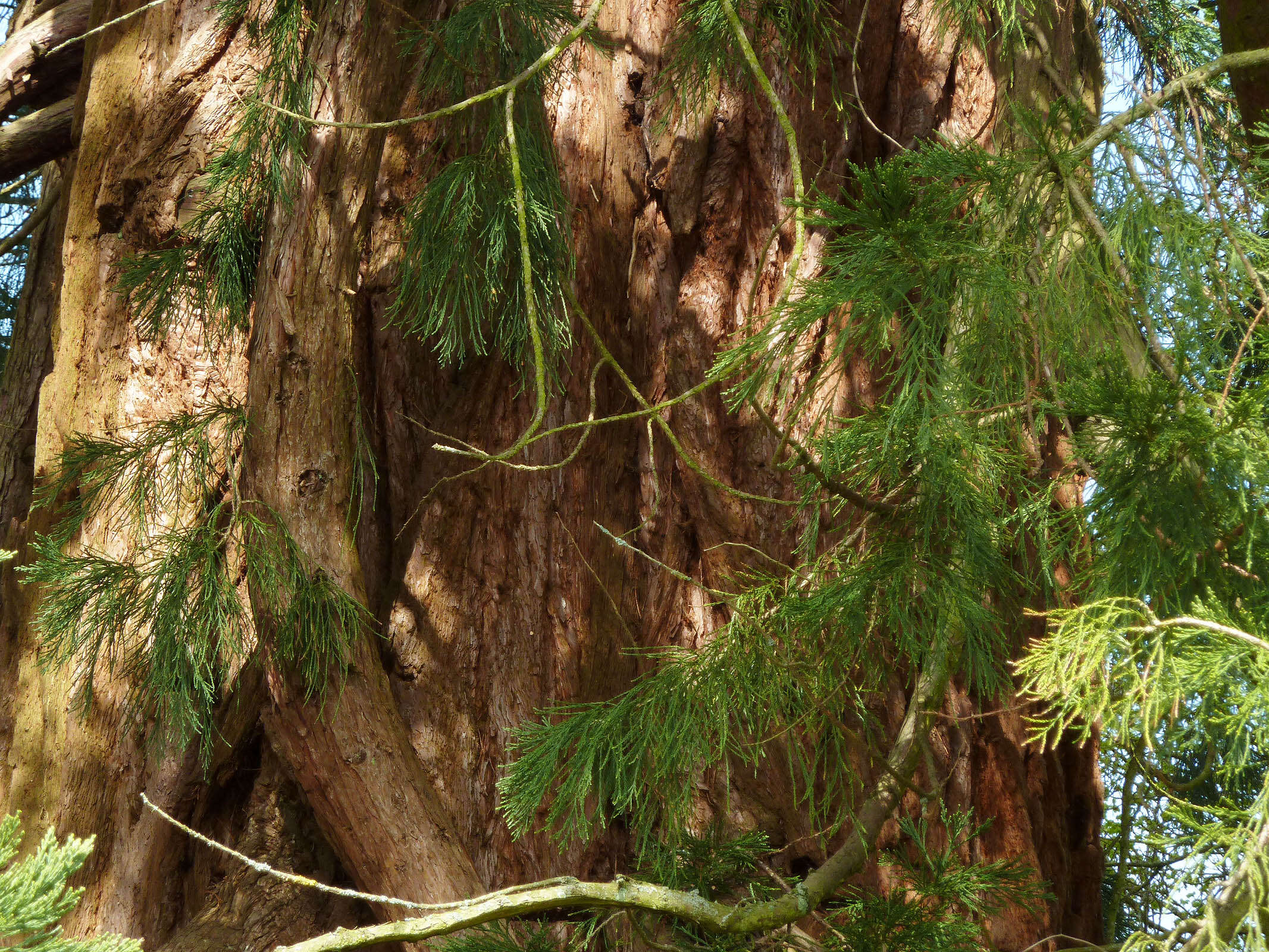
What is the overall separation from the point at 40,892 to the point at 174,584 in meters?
0.86

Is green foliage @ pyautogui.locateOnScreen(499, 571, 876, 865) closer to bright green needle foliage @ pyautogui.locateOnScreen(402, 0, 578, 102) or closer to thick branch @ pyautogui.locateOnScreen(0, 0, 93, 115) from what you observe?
bright green needle foliage @ pyautogui.locateOnScreen(402, 0, 578, 102)

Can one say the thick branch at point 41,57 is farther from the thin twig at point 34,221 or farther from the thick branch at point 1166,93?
the thick branch at point 1166,93

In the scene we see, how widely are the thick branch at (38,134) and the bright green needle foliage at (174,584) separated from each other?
3.86ft

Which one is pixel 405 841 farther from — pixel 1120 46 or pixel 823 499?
pixel 1120 46

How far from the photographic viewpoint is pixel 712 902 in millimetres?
1488

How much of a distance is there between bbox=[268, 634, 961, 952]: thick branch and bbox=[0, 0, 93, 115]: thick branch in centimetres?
243

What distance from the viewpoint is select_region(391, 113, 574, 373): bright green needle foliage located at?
187 cm

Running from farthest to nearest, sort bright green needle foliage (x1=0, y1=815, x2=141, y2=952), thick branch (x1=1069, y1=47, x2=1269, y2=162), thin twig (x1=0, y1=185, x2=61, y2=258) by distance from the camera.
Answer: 1. thin twig (x1=0, y1=185, x2=61, y2=258)
2. thick branch (x1=1069, y1=47, x2=1269, y2=162)
3. bright green needle foliage (x1=0, y1=815, x2=141, y2=952)

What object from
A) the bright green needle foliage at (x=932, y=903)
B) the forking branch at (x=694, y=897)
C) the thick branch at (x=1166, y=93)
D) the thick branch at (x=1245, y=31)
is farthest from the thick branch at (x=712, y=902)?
the thick branch at (x=1245, y=31)

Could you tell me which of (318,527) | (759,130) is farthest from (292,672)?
(759,130)

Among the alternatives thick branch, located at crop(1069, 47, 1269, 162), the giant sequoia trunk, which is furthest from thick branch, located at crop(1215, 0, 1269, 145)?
the giant sequoia trunk

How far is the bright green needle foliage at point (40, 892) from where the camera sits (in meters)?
0.86

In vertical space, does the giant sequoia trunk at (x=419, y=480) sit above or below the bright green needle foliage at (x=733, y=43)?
below

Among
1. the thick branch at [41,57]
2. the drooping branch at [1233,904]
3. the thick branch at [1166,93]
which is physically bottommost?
the drooping branch at [1233,904]
